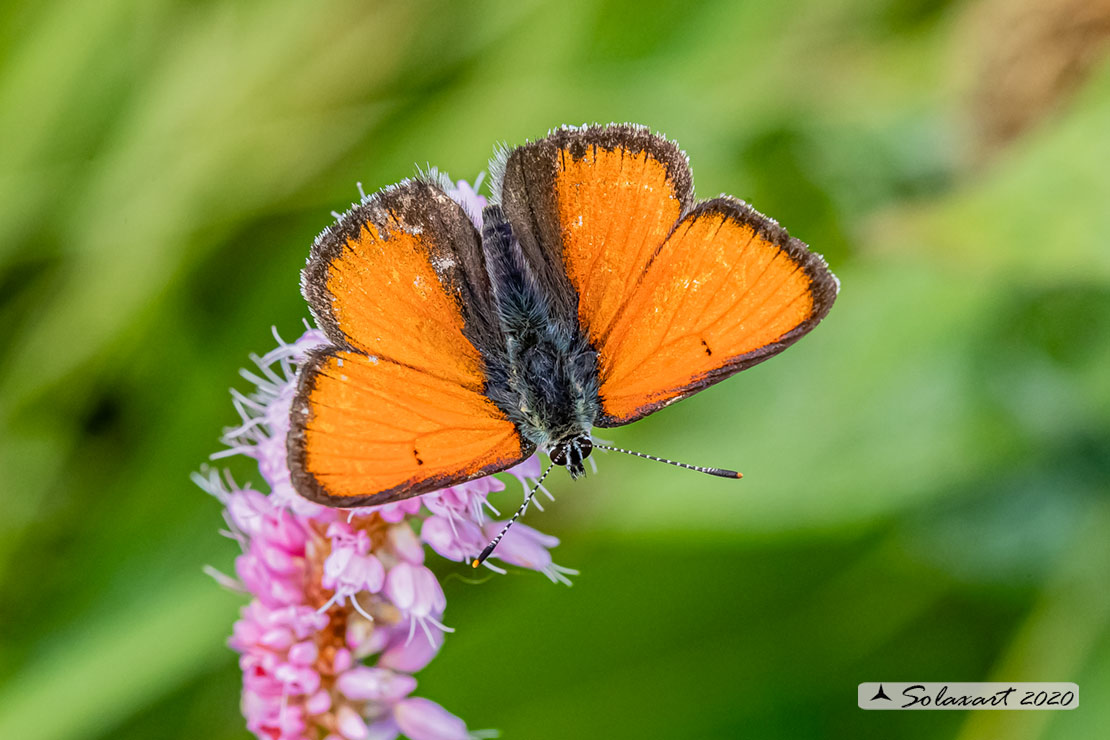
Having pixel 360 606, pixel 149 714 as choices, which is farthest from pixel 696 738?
pixel 149 714

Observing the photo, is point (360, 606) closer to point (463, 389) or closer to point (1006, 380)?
point (463, 389)

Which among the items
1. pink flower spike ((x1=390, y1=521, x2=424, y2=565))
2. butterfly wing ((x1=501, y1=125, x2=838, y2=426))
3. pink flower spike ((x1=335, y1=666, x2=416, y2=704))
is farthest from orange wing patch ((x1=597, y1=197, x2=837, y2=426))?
pink flower spike ((x1=335, y1=666, x2=416, y2=704))

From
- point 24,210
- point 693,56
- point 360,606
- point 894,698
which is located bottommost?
point 360,606

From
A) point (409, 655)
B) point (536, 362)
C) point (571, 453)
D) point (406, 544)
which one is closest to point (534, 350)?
point (536, 362)

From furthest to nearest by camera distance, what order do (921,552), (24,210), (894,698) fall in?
(24,210) < (921,552) < (894,698)

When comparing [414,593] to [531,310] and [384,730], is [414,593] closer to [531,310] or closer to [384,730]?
[384,730]

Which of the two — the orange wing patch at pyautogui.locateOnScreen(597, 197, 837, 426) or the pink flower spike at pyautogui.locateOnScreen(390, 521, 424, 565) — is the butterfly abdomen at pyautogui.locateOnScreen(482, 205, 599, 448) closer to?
the orange wing patch at pyautogui.locateOnScreen(597, 197, 837, 426)

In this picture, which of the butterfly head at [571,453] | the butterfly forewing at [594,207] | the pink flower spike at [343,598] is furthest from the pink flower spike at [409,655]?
the butterfly forewing at [594,207]
